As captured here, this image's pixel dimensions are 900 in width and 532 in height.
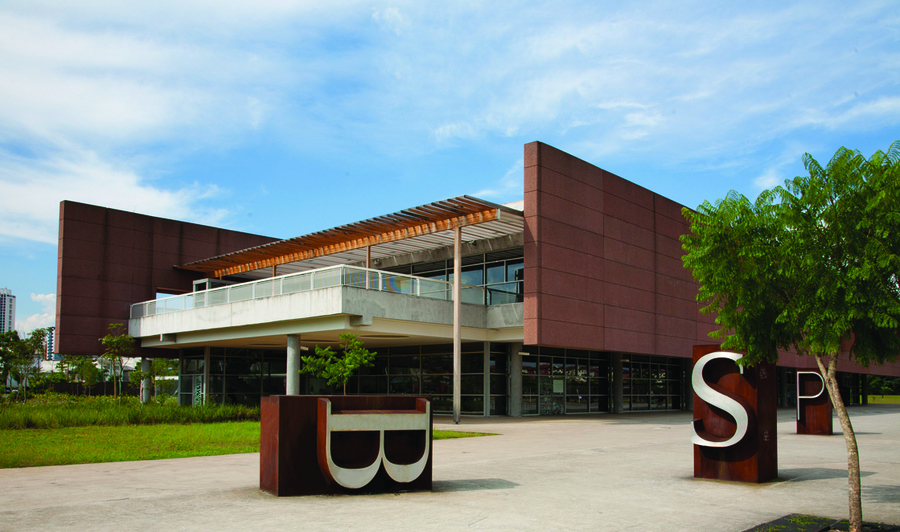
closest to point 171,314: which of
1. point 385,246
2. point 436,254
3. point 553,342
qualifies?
point 385,246

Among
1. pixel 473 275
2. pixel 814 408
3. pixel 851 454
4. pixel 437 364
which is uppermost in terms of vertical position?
pixel 473 275

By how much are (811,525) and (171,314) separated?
111 ft

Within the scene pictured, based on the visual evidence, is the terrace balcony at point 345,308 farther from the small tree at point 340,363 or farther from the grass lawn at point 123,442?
the grass lawn at point 123,442

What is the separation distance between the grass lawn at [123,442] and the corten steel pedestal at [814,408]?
33.4 ft

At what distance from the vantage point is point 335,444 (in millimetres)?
9430

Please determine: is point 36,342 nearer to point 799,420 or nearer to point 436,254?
point 436,254

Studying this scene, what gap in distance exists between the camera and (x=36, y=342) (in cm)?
5072

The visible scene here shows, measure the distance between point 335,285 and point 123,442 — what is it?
401 inches

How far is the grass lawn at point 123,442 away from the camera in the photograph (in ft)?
47.3

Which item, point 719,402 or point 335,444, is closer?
point 335,444

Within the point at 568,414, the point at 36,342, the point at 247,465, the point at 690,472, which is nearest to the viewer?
the point at 690,472

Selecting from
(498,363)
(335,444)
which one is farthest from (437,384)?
(335,444)

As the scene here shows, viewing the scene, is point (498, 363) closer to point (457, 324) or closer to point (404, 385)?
point (457, 324)

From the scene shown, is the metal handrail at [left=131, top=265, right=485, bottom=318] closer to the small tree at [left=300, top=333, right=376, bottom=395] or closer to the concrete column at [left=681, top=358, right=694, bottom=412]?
the small tree at [left=300, top=333, right=376, bottom=395]
